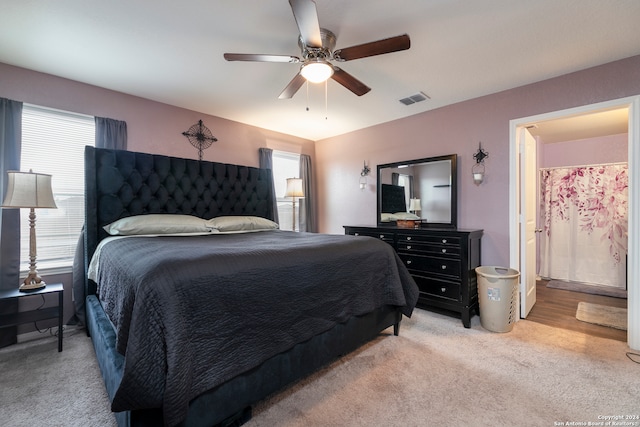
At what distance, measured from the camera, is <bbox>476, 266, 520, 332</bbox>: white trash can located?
262 cm

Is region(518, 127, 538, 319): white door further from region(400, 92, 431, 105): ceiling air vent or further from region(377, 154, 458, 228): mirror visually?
region(400, 92, 431, 105): ceiling air vent

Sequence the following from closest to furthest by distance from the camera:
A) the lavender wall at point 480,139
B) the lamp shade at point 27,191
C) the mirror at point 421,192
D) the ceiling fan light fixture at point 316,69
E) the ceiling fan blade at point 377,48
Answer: the ceiling fan blade at point 377,48
the ceiling fan light fixture at point 316,69
the lamp shade at point 27,191
the lavender wall at point 480,139
the mirror at point 421,192

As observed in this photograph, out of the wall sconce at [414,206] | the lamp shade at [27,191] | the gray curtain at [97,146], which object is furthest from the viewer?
the wall sconce at [414,206]

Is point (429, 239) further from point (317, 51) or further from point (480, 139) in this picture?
point (317, 51)

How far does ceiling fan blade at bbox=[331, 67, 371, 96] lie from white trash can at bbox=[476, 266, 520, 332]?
7.20 ft

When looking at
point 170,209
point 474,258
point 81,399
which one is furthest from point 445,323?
point 170,209

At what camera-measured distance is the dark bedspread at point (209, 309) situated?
3.57 ft

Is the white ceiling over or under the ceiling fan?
over

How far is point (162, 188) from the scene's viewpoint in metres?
3.23

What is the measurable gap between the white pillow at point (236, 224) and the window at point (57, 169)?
1.35 m

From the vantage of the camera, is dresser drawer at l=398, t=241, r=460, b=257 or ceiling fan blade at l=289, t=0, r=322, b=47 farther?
dresser drawer at l=398, t=241, r=460, b=257

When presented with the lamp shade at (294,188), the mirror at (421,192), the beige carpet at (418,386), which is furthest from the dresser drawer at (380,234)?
the beige carpet at (418,386)

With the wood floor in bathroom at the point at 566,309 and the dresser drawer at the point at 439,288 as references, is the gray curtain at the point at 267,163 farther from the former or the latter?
the wood floor in bathroom at the point at 566,309

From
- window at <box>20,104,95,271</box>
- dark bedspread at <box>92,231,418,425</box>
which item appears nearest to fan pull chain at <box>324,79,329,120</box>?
dark bedspread at <box>92,231,418,425</box>
